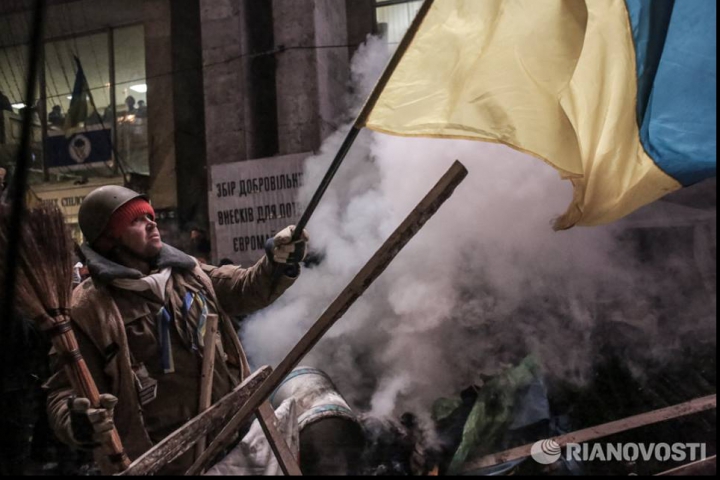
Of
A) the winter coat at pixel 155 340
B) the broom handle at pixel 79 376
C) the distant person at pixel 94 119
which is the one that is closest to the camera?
the broom handle at pixel 79 376

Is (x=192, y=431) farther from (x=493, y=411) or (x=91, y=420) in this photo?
(x=493, y=411)

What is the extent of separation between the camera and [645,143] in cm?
274

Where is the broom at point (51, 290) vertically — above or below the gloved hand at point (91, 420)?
above

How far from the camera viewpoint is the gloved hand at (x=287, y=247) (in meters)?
3.18

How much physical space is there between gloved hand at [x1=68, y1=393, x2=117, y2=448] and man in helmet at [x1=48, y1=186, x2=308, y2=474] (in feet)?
1.20

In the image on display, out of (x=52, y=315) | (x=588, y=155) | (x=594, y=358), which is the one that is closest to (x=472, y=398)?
(x=594, y=358)

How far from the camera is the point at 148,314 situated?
3.19 metres

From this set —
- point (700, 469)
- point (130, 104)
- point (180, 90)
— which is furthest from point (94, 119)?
point (700, 469)

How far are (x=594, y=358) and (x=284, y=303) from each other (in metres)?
2.41

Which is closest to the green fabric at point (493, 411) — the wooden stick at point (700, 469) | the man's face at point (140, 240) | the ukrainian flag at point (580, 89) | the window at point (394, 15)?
the ukrainian flag at point (580, 89)

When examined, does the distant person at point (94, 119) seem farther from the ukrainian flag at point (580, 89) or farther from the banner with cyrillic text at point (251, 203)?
the ukrainian flag at point (580, 89)

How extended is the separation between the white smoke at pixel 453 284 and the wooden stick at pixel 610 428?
0.75m

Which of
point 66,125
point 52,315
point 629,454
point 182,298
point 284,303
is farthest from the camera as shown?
point 66,125

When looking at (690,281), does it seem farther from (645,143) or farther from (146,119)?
(146,119)
